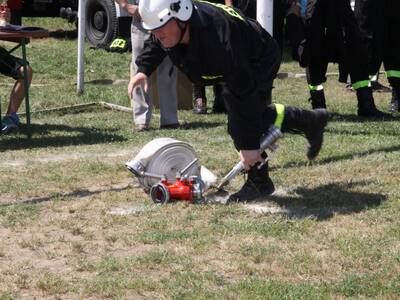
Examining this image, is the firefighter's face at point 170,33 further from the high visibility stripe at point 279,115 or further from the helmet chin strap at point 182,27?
the high visibility stripe at point 279,115

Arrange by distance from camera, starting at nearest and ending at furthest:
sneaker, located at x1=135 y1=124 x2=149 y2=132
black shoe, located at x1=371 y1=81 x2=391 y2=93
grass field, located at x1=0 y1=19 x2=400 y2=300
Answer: grass field, located at x1=0 y1=19 x2=400 y2=300
sneaker, located at x1=135 y1=124 x2=149 y2=132
black shoe, located at x1=371 y1=81 x2=391 y2=93

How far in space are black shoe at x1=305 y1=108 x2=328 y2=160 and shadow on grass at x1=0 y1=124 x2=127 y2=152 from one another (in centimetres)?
257

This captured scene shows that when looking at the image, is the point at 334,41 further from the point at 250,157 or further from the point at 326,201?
the point at 250,157

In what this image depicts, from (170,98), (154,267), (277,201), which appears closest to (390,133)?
(170,98)

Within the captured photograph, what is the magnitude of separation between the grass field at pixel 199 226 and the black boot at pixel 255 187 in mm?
143

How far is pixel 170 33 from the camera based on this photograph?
5785 millimetres

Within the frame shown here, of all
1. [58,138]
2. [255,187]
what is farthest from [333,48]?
[255,187]

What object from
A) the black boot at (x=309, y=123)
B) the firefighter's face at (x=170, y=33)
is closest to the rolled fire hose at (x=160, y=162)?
the black boot at (x=309, y=123)

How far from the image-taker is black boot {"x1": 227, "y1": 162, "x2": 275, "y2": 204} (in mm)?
6480

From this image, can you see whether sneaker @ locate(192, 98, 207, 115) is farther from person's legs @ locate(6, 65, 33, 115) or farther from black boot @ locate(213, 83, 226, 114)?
person's legs @ locate(6, 65, 33, 115)

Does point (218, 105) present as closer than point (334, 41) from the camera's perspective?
No

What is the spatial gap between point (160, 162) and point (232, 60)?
1142 mm

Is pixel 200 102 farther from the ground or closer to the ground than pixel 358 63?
closer to the ground

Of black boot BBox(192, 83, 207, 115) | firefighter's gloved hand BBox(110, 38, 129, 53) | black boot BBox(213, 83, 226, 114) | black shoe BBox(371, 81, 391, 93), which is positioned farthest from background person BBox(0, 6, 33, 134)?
black shoe BBox(371, 81, 391, 93)
